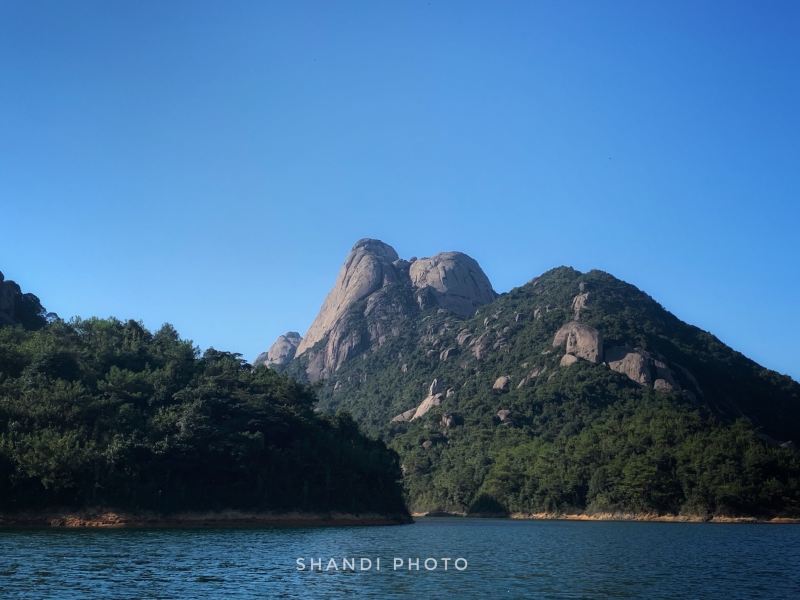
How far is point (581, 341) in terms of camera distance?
6353 inches

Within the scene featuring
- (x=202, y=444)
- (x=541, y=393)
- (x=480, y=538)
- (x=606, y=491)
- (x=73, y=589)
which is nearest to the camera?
(x=73, y=589)

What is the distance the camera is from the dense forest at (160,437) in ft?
216

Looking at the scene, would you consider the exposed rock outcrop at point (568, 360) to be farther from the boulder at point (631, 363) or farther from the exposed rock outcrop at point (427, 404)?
the exposed rock outcrop at point (427, 404)

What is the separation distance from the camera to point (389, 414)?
194250mm

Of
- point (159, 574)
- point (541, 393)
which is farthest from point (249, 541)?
point (541, 393)

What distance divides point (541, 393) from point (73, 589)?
135 metres

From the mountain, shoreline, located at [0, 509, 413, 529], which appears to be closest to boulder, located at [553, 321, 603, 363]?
the mountain

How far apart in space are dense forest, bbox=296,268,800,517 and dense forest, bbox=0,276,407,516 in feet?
85.0

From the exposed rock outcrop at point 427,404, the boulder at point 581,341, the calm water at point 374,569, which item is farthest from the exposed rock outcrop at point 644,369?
the calm water at point 374,569

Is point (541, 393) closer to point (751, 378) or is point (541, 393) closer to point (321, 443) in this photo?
point (751, 378)

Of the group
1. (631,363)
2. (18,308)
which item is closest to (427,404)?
(631,363)

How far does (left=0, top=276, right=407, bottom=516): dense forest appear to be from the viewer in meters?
65.8

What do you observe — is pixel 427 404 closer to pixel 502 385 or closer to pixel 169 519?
pixel 502 385

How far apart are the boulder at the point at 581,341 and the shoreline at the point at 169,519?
83281 mm
